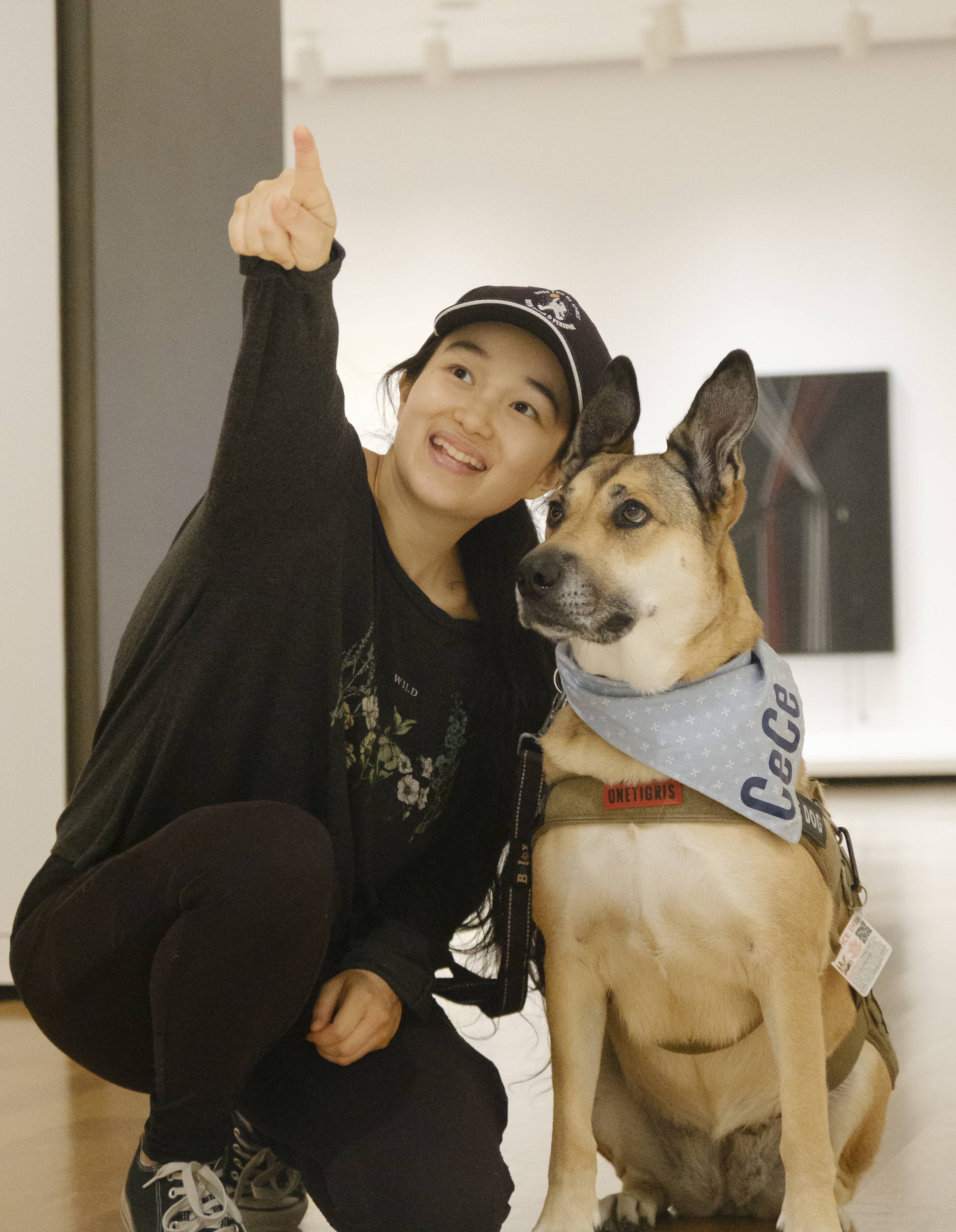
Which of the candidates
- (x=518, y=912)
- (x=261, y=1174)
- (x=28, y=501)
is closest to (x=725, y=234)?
(x=28, y=501)

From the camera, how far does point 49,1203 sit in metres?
1.71

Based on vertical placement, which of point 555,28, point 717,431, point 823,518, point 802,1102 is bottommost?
point 802,1102

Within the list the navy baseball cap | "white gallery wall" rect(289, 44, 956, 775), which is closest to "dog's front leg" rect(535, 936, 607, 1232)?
the navy baseball cap

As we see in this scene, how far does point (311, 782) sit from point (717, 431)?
74 cm

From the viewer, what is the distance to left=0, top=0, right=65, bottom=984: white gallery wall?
2.73 metres

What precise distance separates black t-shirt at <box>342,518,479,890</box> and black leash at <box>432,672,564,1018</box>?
0.11 m

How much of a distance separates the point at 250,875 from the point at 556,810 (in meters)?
0.43

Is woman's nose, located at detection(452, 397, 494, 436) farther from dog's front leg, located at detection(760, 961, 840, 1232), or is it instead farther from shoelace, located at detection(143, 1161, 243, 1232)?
shoelace, located at detection(143, 1161, 243, 1232)

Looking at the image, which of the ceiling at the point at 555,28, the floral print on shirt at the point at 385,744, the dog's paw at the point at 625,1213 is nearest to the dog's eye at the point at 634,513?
the floral print on shirt at the point at 385,744

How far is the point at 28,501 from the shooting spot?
2.75 metres

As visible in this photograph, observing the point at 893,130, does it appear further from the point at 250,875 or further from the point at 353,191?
the point at 250,875

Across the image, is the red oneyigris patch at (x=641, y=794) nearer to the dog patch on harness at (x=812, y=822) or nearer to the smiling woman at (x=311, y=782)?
the dog patch on harness at (x=812, y=822)

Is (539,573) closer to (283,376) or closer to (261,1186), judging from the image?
(283,376)

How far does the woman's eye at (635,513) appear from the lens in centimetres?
167
